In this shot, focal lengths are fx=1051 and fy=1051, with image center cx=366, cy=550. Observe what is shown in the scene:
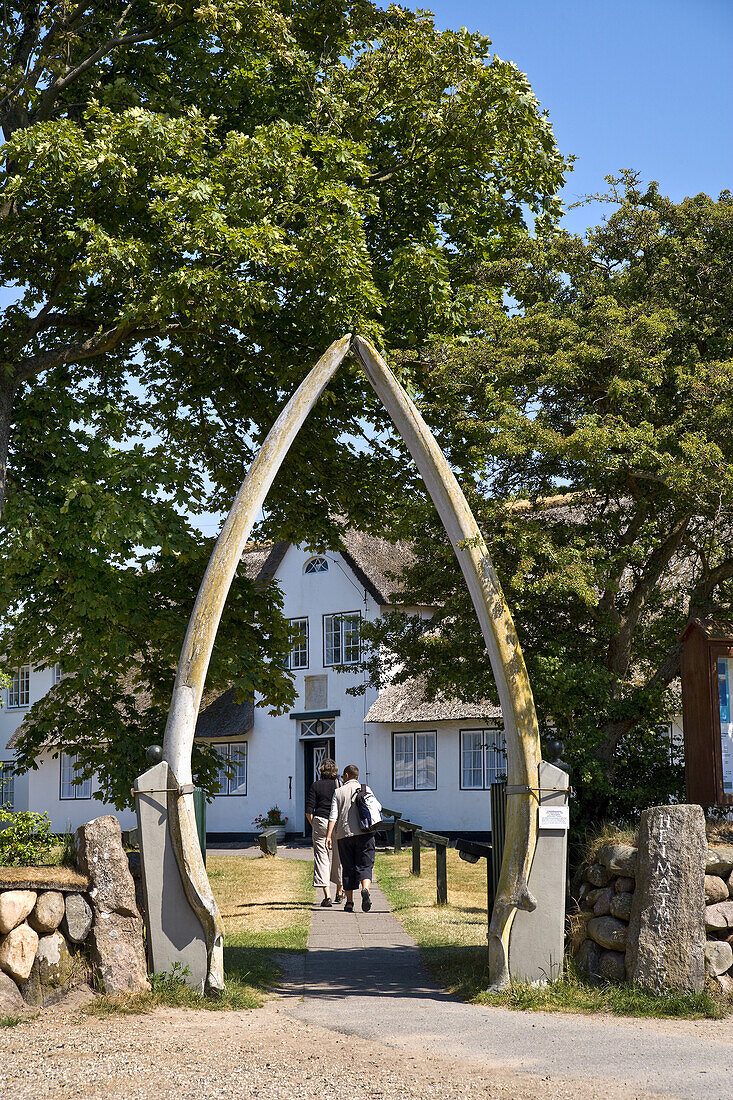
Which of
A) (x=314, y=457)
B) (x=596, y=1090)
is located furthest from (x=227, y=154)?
(x=596, y=1090)

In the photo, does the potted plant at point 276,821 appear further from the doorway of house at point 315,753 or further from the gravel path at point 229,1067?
the gravel path at point 229,1067

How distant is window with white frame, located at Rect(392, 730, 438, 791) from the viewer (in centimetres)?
2644

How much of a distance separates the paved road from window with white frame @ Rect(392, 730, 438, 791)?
16689 millimetres

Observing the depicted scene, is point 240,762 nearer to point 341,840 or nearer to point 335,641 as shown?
point 335,641

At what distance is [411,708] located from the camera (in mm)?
26219

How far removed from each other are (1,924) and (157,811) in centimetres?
140

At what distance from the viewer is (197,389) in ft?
48.4

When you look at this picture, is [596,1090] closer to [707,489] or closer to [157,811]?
[157,811]

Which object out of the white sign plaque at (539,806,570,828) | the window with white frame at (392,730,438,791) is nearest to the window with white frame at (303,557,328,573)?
the window with white frame at (392,730,438,791)

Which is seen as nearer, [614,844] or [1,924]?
[1,924]

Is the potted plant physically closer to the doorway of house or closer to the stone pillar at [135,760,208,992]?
the doorway of house

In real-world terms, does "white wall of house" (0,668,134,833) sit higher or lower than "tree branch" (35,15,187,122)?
lower

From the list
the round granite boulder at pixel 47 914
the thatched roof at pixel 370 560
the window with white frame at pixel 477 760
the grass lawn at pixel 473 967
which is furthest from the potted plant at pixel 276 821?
the round granite boulder at pixel 47 914

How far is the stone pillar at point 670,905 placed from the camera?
25.9ft
